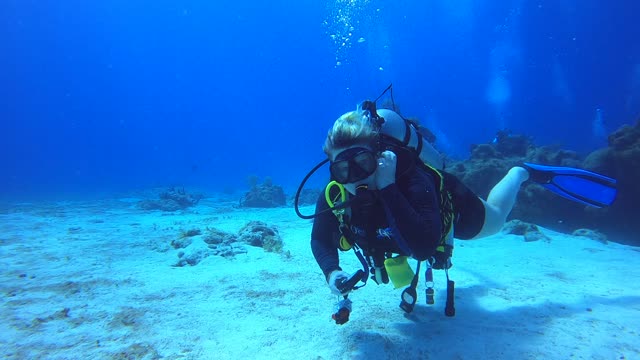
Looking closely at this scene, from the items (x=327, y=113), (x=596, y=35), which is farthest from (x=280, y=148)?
(x=596, y=35)

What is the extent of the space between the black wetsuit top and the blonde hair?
0.51 metres

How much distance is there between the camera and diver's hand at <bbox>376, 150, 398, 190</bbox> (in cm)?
272

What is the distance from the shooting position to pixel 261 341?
122 inches

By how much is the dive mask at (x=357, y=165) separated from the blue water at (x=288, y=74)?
29683 mm

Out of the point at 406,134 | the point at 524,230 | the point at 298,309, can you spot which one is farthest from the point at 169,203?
the point at 524,230

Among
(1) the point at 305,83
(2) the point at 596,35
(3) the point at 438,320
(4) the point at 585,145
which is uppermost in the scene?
(1) the point at 305,83

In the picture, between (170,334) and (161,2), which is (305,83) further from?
(170,334)

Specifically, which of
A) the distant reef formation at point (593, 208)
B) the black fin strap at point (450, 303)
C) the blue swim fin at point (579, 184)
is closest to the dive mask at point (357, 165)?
the black fin strap at point (450, 303)

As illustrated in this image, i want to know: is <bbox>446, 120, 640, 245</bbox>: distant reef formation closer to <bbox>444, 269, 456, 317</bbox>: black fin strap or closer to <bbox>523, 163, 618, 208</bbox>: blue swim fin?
<bbox>523, 163, 618, 208</bbox>: blue swim fin

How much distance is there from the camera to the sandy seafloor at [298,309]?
287 cm

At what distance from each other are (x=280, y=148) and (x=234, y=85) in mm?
47417

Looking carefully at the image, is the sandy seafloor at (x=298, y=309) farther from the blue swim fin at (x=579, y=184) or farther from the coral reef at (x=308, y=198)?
the coral reef at (x=308, y=198)

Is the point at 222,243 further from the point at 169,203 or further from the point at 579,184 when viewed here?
the point at 169,203

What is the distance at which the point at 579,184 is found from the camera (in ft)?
17.5
